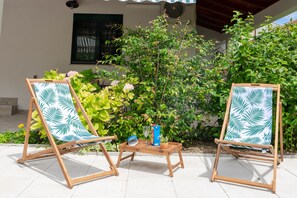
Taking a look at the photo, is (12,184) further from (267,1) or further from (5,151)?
(267,1)

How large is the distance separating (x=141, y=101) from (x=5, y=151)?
99.4 inches

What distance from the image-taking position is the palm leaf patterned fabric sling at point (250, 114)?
3.63m

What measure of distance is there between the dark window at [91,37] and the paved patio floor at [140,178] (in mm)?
5070

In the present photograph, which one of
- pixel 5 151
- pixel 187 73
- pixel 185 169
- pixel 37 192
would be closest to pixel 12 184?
pixel 37 192

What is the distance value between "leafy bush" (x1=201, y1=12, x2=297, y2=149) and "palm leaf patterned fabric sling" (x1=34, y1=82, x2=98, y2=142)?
8.33 ft

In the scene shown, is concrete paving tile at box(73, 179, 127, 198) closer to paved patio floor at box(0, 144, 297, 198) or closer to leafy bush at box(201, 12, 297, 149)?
paved patio floor at box(0, 144, 297, 198)

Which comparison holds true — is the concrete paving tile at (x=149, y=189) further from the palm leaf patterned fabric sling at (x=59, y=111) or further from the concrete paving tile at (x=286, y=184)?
the concrete paving tile at (x=286, y=184)

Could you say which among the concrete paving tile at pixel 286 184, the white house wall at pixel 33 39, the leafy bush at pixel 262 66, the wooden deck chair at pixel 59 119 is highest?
the white house wall at pixel 33 39

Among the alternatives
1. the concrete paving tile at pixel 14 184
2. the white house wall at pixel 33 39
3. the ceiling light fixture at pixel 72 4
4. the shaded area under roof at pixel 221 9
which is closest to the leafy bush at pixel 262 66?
the concrete paving tile at pixel 14 184

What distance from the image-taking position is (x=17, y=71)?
888 centimetres

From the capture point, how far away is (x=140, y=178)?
10.8 ft

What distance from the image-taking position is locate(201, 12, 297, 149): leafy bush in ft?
14.8

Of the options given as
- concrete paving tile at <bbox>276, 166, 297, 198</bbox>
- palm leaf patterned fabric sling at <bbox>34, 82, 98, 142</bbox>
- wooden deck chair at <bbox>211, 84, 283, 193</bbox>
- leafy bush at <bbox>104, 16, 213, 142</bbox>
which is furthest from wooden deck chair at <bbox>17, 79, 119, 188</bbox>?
concrete paving tile at <bbox>276, 166, 297, 198</bbox>

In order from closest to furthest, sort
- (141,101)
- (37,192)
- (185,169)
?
(37,192) < (185,169) < (141,101)
